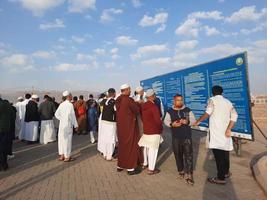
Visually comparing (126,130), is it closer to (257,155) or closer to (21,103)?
(257,155)

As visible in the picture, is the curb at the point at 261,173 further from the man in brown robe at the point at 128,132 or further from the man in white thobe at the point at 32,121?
the man in white thobe at the point at 32,121

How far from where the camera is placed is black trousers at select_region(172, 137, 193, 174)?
6.31 meters

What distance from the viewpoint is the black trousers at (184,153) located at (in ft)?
20.7

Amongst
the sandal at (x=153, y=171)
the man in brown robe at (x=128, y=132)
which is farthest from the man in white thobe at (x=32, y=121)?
the sandal at (x=153, y=171)

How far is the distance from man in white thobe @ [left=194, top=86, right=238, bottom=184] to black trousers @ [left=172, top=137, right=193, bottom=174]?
0.43m

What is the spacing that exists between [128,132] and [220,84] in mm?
2808

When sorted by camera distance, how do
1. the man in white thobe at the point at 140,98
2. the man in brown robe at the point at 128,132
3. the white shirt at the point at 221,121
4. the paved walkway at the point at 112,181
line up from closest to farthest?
the paved walkway at the point at 112,181, the white shirt at the point at 221,121, the man in brown robe at the point at 128,132, the man in white thobe at the point at 140,98

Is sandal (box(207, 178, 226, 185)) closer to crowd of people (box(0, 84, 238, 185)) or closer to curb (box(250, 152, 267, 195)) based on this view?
crowd of people (box(0, 84, 238, 185))

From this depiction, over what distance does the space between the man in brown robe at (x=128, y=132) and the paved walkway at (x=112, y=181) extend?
0.29 metres

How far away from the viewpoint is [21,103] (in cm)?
1455

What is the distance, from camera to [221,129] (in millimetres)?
6152

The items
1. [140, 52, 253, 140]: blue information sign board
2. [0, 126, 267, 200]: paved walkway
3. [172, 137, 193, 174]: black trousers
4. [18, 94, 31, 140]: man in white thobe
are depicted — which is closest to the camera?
[0, 126, 267, 200]: paved walkway

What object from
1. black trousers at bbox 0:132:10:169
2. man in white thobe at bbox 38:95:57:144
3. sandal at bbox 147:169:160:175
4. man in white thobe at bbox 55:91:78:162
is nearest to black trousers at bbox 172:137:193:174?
sandal at bbox 147:169:160:175

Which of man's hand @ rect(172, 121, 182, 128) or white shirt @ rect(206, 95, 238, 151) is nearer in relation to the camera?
white shirt @ rect(206, 95, 238, 151)
